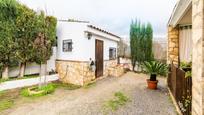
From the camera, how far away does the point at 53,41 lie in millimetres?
11469

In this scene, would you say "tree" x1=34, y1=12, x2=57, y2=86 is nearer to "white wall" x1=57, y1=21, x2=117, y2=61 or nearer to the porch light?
"white wall" x1=57, y1=21, x2=117, y2=61

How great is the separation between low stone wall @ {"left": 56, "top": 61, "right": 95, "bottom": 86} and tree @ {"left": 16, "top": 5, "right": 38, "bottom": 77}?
205 cm

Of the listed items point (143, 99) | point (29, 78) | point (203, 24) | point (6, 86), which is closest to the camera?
point (203, 24)

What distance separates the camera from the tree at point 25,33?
31.5 feet

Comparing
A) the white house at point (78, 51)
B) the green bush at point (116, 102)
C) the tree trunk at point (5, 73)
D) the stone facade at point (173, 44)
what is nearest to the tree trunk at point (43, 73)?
A: the white house at point (78, 51)

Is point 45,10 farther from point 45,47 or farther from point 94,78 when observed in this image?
point 94,78

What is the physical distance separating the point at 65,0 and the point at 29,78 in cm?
835

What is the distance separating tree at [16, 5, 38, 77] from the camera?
959cm

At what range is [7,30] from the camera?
9.11 metres

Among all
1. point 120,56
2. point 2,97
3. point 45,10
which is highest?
point 45,10

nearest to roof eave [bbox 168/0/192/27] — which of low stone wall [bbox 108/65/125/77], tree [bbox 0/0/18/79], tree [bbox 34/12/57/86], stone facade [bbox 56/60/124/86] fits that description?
stone facade [bbox 56/60/124/86]

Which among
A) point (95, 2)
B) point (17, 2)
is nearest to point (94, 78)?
point (17, 2)

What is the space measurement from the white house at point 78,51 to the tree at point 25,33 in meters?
1.95

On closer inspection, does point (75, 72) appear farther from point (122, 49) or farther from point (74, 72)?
point (122, 49)
